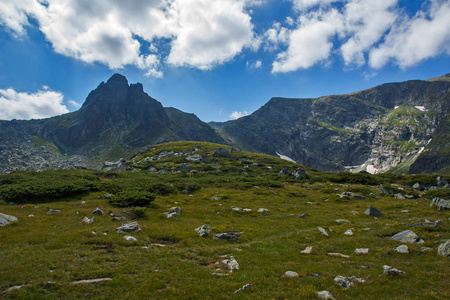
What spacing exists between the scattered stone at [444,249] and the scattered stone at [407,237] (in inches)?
70.1

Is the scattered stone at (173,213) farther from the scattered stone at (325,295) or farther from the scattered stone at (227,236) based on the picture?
the scattered stone at (325,295)

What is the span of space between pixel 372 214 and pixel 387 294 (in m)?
20.1

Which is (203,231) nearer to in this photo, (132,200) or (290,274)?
(290,274)

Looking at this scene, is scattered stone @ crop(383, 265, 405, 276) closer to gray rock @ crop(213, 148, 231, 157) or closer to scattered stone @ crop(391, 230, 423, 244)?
scattered stone @ crop(391, 230, 423, 244)

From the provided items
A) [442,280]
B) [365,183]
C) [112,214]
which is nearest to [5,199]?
[112,214]

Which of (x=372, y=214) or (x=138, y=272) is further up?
(x=138, y=272)

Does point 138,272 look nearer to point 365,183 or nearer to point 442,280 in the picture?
point 442,280

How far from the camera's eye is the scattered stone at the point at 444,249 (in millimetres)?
13705

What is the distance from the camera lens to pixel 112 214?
81.1ft

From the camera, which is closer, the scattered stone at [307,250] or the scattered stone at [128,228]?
the scattered stone at [307,250]

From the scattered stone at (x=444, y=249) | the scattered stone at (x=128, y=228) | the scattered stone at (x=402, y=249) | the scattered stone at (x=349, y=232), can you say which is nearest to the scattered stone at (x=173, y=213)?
the scattered stone at (x=128, y=228)

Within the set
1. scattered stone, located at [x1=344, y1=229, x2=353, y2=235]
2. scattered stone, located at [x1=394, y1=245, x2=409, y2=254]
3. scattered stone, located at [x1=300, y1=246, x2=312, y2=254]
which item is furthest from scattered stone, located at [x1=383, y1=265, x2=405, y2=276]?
scattered stone, located at [x1=344, y1=229, x2=353, y2=235]

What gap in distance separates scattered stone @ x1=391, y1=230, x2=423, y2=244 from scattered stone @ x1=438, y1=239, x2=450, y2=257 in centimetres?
178

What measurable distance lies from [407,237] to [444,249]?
3.09 m
